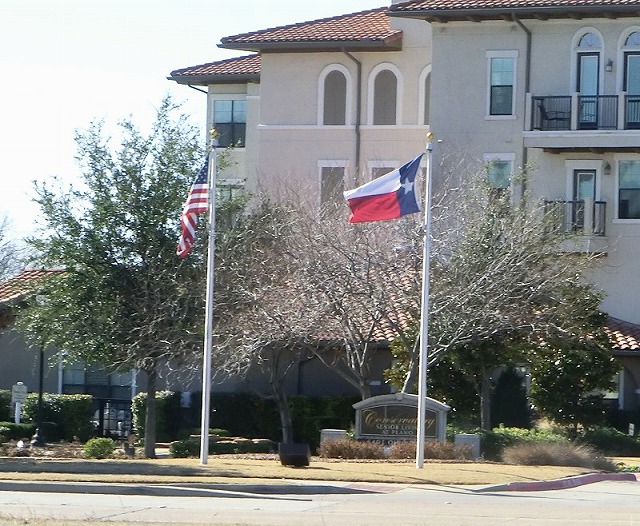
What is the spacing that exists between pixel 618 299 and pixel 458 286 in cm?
985

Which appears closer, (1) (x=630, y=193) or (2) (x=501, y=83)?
(1) (x=630, y=193)

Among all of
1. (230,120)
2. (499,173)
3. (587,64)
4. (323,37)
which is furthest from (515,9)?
(230,120)

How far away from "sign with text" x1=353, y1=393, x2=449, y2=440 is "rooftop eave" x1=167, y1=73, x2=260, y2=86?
2081cm

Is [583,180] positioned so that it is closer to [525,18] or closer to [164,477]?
[525,18]

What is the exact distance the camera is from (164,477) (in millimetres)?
22578

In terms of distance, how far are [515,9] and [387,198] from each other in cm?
1804

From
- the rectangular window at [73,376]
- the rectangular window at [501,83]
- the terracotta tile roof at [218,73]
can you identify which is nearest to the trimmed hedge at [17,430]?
the rectangular window at [73,376]

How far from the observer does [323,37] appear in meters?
44.8

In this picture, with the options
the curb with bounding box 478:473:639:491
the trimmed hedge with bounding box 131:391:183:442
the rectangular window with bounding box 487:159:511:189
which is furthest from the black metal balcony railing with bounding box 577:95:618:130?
the curb with bounding box 478:473:639:491

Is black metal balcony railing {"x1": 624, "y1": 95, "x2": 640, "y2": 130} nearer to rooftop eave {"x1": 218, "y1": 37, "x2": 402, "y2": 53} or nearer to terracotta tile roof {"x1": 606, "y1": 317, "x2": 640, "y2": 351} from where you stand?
terracotta tile roof {"x1": 606, "y1": 317, "x2": 640, "y2": 351}

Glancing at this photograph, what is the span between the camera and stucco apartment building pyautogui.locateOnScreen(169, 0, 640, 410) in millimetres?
40250

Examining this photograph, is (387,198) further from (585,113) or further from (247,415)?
(585,113)

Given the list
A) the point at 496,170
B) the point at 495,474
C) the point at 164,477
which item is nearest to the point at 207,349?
the point at 164,477

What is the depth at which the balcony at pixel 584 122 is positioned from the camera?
3981 centimetres
